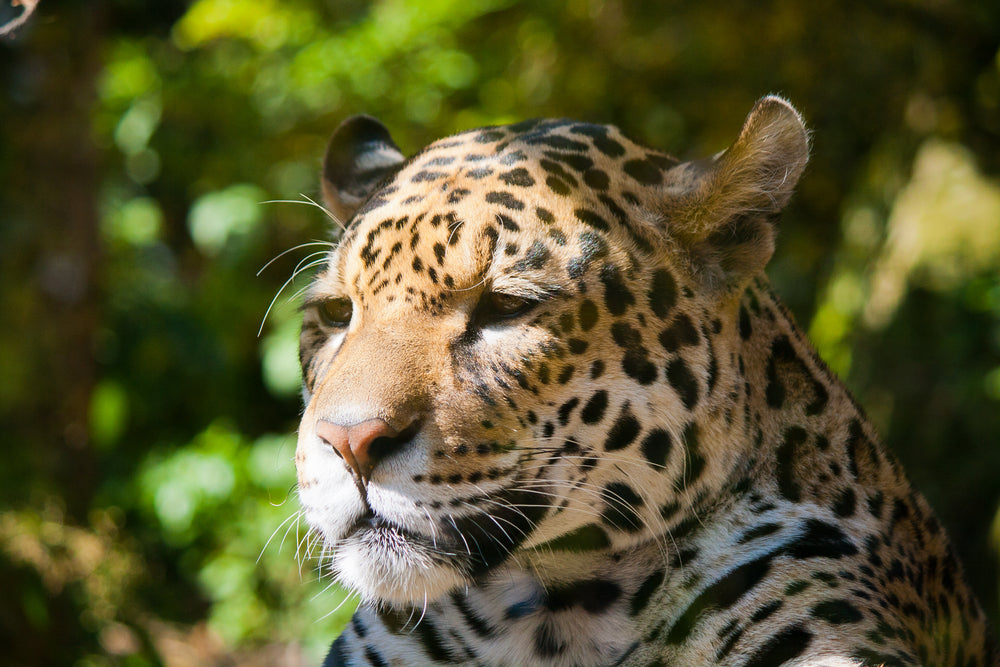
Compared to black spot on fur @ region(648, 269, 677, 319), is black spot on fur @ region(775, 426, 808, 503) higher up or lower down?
lower down

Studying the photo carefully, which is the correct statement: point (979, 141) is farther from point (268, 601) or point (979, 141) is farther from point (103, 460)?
Result: point (103, 460)

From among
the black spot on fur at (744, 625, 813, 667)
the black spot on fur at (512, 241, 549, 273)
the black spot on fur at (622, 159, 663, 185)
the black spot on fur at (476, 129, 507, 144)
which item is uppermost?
the black spot on fur at (476, 129, 507, 144)

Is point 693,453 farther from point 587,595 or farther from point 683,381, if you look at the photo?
point 587,595

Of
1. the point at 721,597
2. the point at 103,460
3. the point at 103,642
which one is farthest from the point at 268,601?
the point at 721,597

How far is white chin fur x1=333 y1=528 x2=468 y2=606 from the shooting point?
2592 mm

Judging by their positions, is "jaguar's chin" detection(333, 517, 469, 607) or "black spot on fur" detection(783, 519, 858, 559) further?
"black spot on fur" detection(783, 519, 858, 559)

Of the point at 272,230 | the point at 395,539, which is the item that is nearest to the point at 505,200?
the point at 395,539

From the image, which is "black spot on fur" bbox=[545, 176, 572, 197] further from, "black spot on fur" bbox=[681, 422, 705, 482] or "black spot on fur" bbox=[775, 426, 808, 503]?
"black spot on fur" bbox=[775, 426, 808, 503]

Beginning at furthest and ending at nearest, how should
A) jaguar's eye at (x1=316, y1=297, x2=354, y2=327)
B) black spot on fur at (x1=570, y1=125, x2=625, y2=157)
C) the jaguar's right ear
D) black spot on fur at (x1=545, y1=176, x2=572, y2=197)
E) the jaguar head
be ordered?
the jaguar's right ear < black spot on fur at (x1=570, y1=125, x2=625, y2=157) < jaguar's eye at (x1=316, y1=297, x2=354, y2=327) < black spot on fur at (x1=545, y1=176, x2=572, y2=197) < the jaguar head

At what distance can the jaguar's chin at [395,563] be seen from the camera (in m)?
2.58

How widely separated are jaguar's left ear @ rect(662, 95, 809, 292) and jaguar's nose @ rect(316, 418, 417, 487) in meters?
1.04

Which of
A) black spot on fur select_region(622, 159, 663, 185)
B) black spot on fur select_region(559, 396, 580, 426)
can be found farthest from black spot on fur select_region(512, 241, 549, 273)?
black spot on fur select_region(622, 159, 663, 185)

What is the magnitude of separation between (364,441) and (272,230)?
6.27 metres

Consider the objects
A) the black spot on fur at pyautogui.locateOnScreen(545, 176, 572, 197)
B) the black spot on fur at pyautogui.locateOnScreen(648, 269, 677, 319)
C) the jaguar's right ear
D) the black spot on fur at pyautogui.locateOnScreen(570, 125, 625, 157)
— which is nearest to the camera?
the black spot on fur at pyautogui.locateOnScreen(648, 269, 677, 319)
